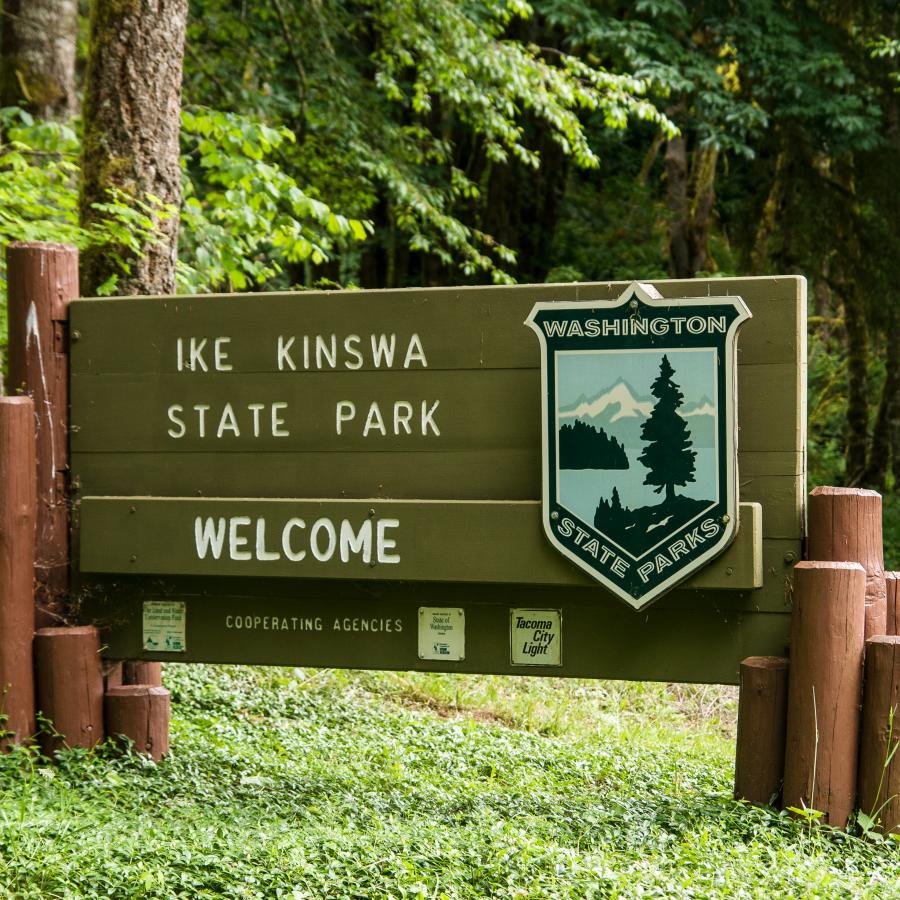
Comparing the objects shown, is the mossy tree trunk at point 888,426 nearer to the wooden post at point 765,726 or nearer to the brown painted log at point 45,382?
the wooden post at point 765,726

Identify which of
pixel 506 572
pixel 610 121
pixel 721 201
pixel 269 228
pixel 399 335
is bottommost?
pixel 506 572

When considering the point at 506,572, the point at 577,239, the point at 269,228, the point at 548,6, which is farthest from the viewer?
the point at 577,239

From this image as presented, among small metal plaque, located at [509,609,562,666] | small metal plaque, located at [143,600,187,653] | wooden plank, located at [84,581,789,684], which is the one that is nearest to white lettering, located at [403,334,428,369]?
wooden plank, located at [84,581,789,684]

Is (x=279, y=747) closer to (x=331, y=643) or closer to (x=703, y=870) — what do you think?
(x=331, y=643)

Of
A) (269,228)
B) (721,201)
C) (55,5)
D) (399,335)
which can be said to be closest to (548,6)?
(55,5)

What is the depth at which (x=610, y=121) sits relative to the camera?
33.7 ft

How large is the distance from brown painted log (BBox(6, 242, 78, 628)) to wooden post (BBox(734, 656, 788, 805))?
276 cm

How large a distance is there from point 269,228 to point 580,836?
4.97 m

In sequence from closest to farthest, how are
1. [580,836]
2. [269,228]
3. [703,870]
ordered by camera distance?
[703,870] < [580,836] < [269,228]

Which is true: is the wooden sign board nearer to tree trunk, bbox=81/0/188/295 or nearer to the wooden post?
the wooden post

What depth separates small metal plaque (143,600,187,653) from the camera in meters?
4.66

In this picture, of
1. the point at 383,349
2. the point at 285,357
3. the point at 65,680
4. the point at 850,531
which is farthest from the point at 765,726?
the point at 65,680

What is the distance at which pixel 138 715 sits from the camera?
4.79 metres

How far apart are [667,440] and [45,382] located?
2531 mm
